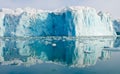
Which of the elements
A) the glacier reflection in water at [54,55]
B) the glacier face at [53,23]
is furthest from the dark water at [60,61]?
A: the glacier face at [53,23]

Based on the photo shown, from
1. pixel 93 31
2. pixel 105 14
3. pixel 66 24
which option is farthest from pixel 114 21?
pixel 66 24

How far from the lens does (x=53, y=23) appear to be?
38094 millimetres

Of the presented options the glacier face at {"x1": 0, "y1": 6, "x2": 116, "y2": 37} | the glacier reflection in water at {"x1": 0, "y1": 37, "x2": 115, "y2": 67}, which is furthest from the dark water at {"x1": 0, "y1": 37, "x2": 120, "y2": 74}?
the glacier face at {"x1": 0, "y1": 6, "x2": 116, "y2": 37}

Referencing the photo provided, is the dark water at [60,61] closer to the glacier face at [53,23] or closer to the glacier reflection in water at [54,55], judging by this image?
the glacier reflection in water at [54,55]

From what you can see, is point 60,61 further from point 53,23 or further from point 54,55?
point 53,23

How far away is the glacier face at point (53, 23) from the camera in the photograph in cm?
3603

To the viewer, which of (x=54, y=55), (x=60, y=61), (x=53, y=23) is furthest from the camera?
(x=53, y=23)

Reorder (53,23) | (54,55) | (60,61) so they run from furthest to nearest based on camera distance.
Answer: (53,23) < (54,55) < (60,61)

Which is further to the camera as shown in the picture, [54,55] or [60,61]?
[54,55]

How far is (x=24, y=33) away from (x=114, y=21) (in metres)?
19.9

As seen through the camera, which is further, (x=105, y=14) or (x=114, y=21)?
(x=114, y=21)

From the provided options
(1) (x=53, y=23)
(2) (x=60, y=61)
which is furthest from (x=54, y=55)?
(1) (x=53, y=23)

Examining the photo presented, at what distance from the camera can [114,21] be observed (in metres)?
50.2

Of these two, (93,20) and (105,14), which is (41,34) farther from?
(105,14)
